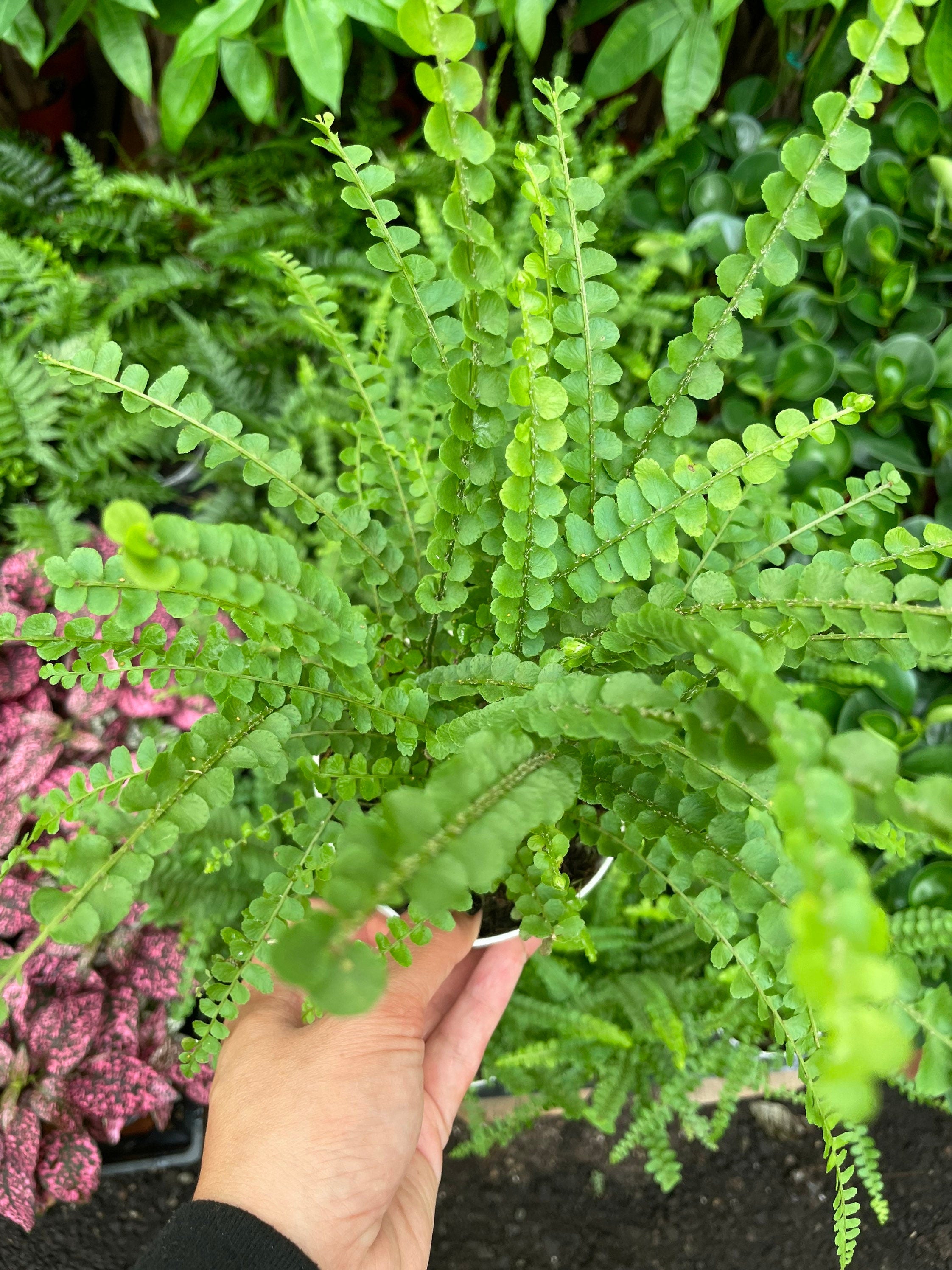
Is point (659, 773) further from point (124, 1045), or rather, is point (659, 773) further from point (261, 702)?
point (124, 1045)

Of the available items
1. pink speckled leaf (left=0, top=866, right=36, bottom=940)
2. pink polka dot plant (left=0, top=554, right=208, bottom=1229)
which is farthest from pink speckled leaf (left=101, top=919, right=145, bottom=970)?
pink speckled leaf (left=0, top=866, right=36, bottom=940)

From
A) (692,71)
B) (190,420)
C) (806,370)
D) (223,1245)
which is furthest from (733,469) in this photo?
(692,71)

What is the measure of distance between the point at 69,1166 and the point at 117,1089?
95 millimetres

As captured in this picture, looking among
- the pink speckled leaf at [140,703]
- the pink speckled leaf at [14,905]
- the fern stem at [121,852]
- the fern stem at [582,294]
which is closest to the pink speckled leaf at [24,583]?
the pink speckled leaf at [140,703]

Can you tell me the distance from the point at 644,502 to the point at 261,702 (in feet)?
0.89

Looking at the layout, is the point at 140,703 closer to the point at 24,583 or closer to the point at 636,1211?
the point at 24,583

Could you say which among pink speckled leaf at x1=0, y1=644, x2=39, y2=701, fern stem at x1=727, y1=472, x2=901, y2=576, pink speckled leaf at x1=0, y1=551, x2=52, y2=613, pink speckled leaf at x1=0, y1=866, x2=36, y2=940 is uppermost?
fern stem at x1=727, y1=472, x2=901, y2=576

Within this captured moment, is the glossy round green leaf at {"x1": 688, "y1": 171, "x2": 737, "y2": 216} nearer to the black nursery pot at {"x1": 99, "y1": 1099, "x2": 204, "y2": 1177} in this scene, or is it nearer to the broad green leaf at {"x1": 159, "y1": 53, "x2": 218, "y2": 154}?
the broad green leaf at {"x1": 159, "y1": 53, "x2": 218, "y2": 154}

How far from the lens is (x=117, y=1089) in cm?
92

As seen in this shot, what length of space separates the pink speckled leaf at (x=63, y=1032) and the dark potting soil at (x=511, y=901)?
53 centimetres

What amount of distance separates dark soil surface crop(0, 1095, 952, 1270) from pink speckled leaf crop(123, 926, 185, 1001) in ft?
1.16

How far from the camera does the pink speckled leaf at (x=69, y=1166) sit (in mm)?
903

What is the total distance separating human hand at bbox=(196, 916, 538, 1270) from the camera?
0.57m

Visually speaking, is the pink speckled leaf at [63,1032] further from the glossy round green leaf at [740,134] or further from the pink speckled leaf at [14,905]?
the glossy round green leaf at [740,134]
